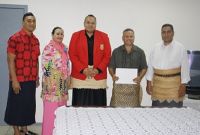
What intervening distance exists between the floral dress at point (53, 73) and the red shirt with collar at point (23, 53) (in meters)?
0.18

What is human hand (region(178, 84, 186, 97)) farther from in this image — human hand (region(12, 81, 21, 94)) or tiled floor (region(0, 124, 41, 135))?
tiled floor (region(0, 124, 41, 135))

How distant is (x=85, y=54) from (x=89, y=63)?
5.2 inches

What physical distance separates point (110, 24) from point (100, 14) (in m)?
0.24

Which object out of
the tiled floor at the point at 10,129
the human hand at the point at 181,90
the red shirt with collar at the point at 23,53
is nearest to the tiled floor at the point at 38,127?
the tiled floor at the point at 10,129

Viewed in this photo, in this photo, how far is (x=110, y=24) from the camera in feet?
16.6

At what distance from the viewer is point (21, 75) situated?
3.77 meters

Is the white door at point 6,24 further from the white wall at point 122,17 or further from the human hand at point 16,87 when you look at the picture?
the human hand at point 16,87

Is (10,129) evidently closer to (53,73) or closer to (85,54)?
(53,73)

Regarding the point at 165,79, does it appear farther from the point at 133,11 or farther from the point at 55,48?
the point at 133,11

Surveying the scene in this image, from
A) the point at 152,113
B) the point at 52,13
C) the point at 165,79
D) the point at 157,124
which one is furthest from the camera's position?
the point at 52,13

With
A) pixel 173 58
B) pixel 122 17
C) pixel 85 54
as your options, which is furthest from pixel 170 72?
pixel 122 17

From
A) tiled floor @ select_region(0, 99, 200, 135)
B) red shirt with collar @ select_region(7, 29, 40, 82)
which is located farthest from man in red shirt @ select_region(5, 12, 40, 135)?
tiled floor @ select_region(0, 99, 200, 135)

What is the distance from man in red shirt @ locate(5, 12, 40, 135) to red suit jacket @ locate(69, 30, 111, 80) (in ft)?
1.76

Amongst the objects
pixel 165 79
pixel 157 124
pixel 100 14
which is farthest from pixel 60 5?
pixel 157 124
